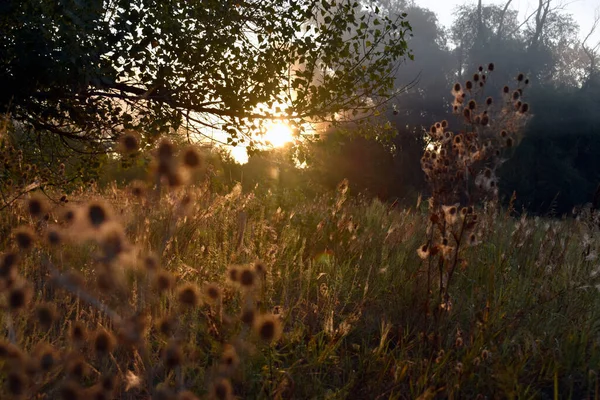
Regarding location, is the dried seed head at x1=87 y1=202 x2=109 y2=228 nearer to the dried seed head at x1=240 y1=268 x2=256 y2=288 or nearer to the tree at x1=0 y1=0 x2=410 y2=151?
the dried seed head at x1=240 y1=268 x2=256 y2=288

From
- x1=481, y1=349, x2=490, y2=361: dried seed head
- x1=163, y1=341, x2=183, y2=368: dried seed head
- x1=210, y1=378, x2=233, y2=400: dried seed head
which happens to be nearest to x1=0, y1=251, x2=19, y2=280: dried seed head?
x1=163, y1=341, x2=183, y2=368: dried seed head

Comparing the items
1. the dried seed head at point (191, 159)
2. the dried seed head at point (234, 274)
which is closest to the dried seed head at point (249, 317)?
the dried seed head at point (234, 274)

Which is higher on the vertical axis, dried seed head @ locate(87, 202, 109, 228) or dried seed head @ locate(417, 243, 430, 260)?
dried seed head @ locate(87, 202, 109, 228)

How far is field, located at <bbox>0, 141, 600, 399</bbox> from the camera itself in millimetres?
1404

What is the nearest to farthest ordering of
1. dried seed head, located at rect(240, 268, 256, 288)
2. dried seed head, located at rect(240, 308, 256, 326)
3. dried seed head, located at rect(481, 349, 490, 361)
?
dried seed head, located at rect(240, 308, 256, 326), dried seed head, located at rect(240, 268, 256, 288), dried seed head, located at rect(481, 349, 490, 361)

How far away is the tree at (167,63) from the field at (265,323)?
1.23m

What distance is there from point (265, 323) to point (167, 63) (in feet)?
13.9

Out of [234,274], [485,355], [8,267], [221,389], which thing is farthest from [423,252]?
[8,267]

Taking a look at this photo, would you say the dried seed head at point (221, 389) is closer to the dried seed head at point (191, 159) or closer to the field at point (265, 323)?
the field at point (265, 323)

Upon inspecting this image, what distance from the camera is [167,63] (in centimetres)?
530

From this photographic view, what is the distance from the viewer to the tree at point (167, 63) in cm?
441

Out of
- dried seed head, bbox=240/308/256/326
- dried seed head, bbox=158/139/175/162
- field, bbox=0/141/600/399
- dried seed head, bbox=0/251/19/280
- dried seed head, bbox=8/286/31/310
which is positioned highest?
dried seed head, bbox=158/139/175/162

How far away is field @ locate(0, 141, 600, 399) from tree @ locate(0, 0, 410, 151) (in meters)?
1.23

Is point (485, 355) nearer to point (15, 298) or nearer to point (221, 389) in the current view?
point (221, 389)
